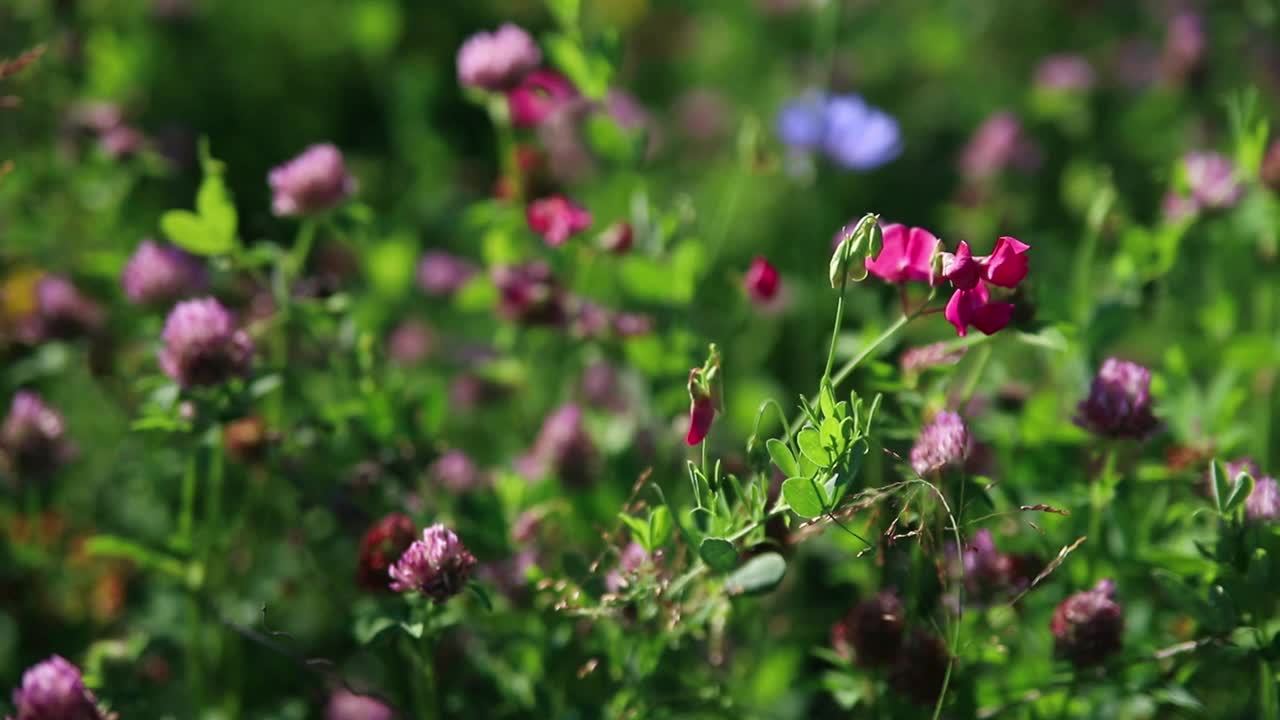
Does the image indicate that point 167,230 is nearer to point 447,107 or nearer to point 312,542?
point 312,542

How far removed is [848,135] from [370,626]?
171cm

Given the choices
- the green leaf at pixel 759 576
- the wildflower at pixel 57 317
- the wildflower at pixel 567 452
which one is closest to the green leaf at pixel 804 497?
the green leaf at pixel 759 576

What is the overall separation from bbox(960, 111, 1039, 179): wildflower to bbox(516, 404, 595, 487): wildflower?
129 cm

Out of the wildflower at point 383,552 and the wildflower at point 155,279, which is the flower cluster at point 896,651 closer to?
the wildflower at point 383,552

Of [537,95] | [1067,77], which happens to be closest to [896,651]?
[537,95]

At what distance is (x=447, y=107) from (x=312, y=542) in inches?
79.1

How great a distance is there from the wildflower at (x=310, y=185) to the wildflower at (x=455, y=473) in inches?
15.5

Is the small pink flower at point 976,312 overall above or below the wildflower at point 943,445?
above

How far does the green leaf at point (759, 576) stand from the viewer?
1266 millimetres

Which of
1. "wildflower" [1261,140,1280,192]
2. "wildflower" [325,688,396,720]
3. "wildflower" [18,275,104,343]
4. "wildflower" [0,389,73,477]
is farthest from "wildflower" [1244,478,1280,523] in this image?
"wildflower" [18,275,104,343]

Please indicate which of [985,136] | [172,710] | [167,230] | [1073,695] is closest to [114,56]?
[167,230]

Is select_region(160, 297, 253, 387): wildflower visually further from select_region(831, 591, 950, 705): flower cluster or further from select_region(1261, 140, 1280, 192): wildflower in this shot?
select_region(1261, 140, 1280, 192): wildflower

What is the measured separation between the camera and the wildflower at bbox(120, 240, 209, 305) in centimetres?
172

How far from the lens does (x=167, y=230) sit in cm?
151
